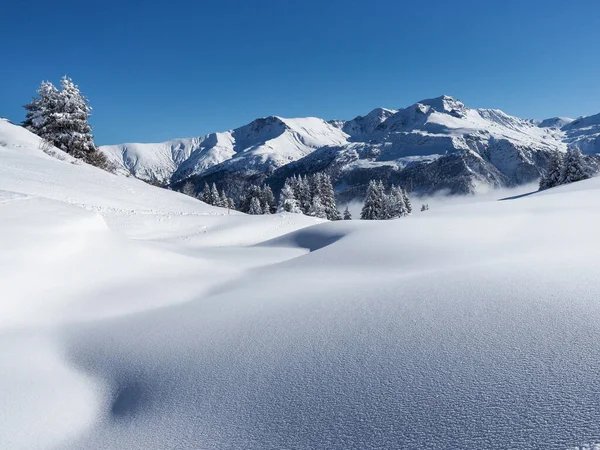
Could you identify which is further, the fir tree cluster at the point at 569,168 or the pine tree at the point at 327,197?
the pine tree at the point at 327,197

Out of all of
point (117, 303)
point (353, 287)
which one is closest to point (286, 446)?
point (353, 287)

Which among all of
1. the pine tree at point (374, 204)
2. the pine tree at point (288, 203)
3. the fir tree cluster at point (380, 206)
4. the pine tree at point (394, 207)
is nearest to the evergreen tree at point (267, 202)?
the pine tree at point (288, 203)

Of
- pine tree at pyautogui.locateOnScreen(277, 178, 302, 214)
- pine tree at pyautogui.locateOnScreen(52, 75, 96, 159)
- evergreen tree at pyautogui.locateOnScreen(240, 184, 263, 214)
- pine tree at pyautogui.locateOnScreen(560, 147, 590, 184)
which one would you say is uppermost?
pine tree at pyautogui.locateOnScreen(52, 75, 96, 159)

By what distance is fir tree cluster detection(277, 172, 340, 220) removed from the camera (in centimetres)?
4697

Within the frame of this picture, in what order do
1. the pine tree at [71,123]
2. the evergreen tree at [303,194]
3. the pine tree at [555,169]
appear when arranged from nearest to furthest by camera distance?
the pine tree at [71,123]
the pine tree at [555,169]
the evergreen tree at [303,194]

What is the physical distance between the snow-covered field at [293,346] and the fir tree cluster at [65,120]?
22.5 metres

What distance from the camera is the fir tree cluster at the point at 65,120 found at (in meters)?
25.5

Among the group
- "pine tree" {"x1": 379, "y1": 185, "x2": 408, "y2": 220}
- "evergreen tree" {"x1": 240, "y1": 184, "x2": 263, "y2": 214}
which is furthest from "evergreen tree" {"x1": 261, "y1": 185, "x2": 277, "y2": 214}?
"pine tree" {"x1": 379, "y1": 185, "x2": 408, "y2": 220}

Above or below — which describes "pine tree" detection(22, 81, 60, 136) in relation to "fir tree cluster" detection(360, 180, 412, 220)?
above

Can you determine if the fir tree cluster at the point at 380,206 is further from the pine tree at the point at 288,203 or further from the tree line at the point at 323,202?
the pine tree at the point at 288,203

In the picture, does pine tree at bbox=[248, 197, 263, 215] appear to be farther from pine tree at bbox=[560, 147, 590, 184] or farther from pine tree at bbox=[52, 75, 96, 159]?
pine tree at bbox=[560, 147, 590, 184]

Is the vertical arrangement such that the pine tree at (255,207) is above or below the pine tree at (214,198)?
below

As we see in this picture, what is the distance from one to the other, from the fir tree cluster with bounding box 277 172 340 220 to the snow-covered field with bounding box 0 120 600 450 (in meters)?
39.8

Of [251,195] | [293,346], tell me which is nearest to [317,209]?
[251,195]
